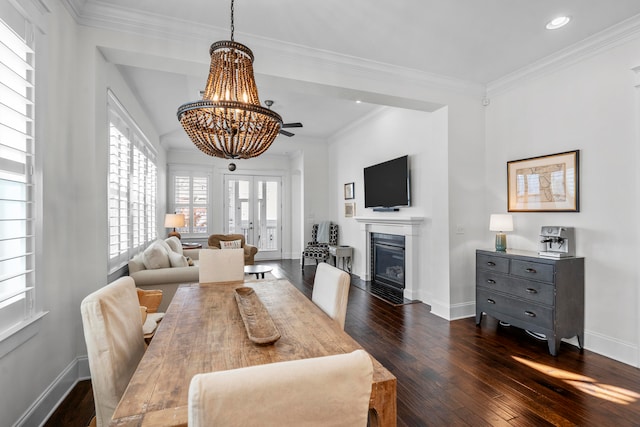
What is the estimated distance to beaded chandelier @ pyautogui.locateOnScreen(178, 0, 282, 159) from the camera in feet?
5.30

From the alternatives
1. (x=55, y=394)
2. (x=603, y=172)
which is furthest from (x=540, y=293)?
(x=55, y=394)

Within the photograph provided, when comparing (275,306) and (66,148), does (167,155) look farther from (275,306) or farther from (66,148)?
(275,306)

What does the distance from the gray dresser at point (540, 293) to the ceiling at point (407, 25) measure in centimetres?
206

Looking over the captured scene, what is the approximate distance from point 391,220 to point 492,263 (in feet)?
5.74

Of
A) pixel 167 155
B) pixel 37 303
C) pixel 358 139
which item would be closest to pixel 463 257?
pixel 358 139

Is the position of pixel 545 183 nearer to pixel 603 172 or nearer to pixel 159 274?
pixel 603 172

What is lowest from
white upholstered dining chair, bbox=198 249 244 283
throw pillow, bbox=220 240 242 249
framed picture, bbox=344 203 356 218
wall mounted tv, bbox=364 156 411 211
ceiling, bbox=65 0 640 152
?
throw pillow, bbox=220 240 242 249

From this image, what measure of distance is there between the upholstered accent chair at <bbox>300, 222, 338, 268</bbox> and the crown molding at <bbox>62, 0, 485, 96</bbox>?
400 centimetres

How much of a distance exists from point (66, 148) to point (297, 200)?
6246mm

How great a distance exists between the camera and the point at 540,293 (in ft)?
9.90

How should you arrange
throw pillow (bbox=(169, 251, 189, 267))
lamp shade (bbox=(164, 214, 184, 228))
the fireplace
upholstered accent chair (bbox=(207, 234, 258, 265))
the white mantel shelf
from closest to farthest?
throw pillow (bbox=(169, 251, 189, 267)), the white mantel shelf, the fireplace, upholstered accent chair (bbox=(207, 234, 258, 265)), lamp shade (bbox=(164, 214, 184, 228))

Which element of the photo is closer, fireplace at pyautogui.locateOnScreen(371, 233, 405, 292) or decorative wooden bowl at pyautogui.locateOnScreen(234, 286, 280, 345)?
decorative wooden bowl at pyautogui.locateOnScreen(234, 286, 280, 345)

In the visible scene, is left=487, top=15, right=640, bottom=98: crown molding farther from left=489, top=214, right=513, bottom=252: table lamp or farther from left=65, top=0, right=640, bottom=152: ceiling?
left=489, top=214, right=513, bottom=252: table lamp

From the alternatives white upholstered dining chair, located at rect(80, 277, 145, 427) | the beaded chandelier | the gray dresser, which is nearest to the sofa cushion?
white upholstered dining chair, located at rect(80, 277, 145, 427)
